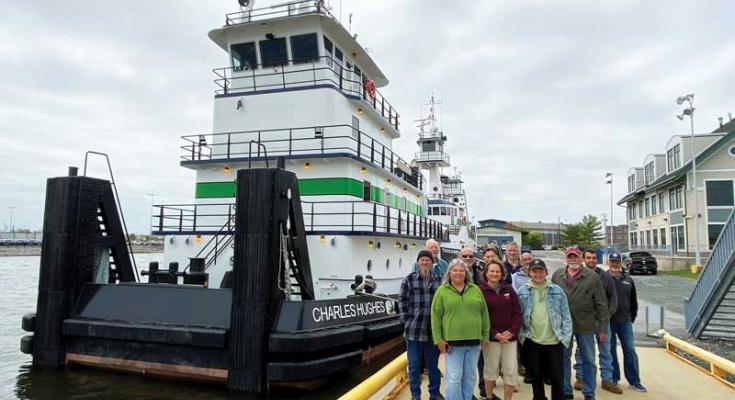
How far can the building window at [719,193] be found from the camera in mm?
28734

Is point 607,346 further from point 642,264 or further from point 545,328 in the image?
point 642,264

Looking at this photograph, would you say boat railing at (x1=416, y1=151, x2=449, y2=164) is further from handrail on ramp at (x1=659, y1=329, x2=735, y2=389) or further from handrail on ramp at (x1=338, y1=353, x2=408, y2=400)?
handrail on ramp at (x1=338, y1=353, x2=408, y2=400)

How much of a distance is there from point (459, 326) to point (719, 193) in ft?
105

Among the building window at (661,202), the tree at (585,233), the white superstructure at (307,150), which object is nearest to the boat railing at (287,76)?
the white superstructure at (307,150)

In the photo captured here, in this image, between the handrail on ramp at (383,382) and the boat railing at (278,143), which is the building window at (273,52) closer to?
the boat railing at (278,143)

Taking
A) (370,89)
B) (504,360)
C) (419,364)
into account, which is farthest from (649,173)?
(419,364)

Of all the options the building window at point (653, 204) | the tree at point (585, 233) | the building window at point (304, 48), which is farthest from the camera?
the tree at point (585, 233)

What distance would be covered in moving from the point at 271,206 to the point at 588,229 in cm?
5533

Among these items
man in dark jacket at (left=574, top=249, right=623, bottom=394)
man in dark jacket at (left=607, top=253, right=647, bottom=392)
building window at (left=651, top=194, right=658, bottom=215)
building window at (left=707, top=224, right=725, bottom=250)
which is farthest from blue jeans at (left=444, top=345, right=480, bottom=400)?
building window at (left=651, top=194, right=658, bottom=215)

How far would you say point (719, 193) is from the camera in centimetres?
2892

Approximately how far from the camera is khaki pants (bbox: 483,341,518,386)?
4.63 metres

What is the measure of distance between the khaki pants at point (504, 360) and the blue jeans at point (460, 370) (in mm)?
378

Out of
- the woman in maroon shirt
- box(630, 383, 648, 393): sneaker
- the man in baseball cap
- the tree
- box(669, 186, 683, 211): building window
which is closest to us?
the woman in maroon shirt

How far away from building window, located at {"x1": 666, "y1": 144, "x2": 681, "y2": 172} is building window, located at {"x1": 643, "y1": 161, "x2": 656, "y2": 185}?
3416mm
